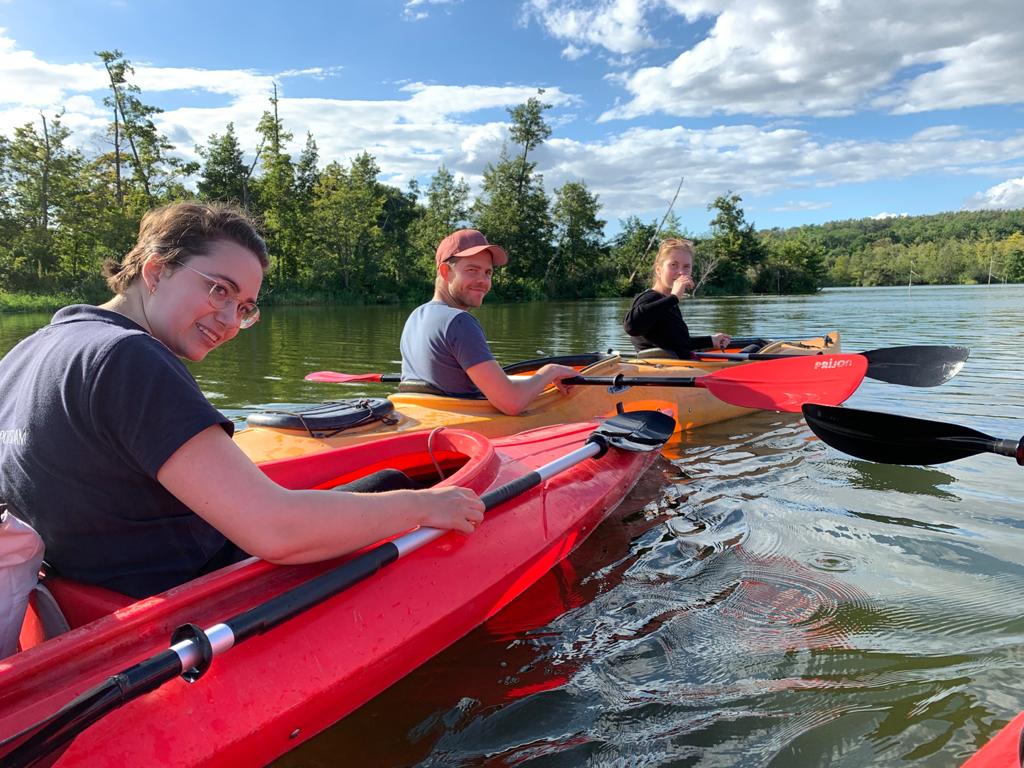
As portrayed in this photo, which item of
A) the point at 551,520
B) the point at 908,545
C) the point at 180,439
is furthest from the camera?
the point at 908,545

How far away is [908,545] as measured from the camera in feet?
12.4

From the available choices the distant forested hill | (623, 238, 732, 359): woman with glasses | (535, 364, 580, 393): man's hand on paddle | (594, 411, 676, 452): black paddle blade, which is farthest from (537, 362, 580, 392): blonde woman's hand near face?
the distant forested hill

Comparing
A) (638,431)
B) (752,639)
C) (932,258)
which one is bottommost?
(752,639)

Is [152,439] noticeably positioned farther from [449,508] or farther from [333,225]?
[333,225]

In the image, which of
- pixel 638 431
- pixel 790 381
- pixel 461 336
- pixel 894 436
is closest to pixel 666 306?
pixel 790 381

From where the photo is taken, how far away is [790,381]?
205 inches

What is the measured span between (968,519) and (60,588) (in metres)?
4.60

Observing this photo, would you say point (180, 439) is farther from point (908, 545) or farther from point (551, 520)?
point (908, 545)

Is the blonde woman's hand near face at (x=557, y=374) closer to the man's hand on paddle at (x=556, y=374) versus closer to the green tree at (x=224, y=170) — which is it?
the man's hand on paddle at (x=556, y=374)

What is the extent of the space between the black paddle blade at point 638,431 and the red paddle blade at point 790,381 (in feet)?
2.93

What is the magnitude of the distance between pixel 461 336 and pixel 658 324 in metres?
3.51

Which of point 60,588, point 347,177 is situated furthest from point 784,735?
point 347,177

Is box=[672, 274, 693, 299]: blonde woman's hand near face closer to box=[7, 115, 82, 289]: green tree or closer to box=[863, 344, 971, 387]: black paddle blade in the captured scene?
box=[863, 344, 971, 387]: black paddle blade

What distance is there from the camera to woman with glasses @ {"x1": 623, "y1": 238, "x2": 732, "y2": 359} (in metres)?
7.08
